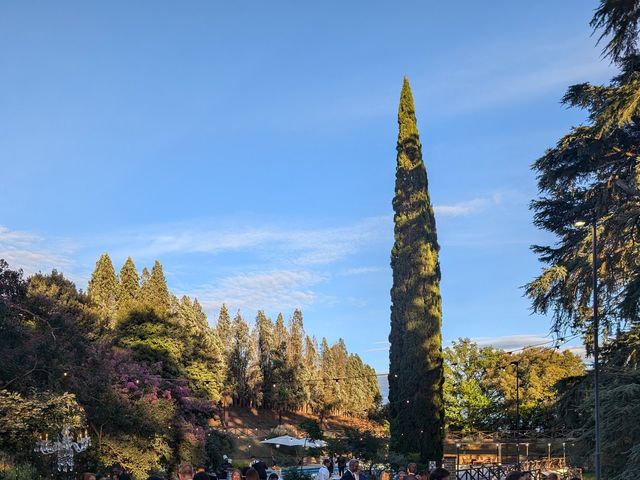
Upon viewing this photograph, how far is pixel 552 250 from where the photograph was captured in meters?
25.9

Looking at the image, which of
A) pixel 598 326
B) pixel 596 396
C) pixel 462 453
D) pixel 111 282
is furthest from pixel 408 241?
pixel 111 282

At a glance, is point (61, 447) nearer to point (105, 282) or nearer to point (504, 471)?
point (504, 471)

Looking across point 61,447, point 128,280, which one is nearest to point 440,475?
point 61,447

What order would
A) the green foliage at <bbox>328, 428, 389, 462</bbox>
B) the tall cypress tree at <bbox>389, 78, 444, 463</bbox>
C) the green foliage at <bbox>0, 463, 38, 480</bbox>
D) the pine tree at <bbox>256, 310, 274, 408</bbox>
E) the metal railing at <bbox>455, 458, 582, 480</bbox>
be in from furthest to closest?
the pine tree at <bbox>256, 310, 274, 408</bbox>, the tall cypress tree at <bbox>389, 78, 444, 463</bbox>, the green foliage at <bbox>328, 428, 389, 462</bbox>, the metal railing at <bbox>455, 458, 582, 480</bbox>, the green foliage at <bbox>0, 463, 38, 480</bbox>

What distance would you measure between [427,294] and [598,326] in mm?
18476

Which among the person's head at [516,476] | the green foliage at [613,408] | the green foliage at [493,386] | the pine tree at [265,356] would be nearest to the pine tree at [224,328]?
the pine tree at [265,356]

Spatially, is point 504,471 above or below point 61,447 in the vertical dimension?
below

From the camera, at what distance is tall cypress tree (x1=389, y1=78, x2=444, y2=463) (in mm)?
35906

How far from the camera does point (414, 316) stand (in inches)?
1480

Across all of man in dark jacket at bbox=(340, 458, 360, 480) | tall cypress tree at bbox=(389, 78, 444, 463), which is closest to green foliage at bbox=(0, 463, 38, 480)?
man in dark jacket at bbox=(340, 458, 360, 480)

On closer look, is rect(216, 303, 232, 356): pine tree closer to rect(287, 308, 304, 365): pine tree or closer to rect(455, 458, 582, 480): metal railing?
rect(287, 308, 304, 365): pine tree

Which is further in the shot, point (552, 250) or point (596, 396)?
point (552, 250)

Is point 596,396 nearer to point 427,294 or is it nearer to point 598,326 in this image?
point 598,326

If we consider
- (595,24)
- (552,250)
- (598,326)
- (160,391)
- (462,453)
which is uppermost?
(595,24)
